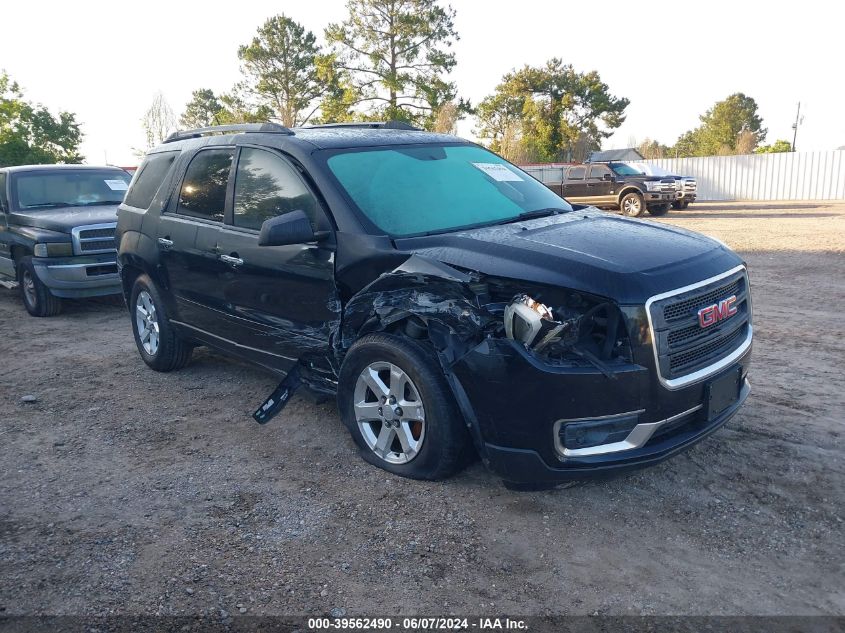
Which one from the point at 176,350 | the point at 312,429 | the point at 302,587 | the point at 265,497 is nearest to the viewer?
the point at 302,587

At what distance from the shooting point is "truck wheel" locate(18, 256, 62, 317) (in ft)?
28.7

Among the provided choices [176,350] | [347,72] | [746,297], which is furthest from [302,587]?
[347,72]

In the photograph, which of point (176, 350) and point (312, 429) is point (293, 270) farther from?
point (176, 350)

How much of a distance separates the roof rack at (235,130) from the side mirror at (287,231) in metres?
0.96

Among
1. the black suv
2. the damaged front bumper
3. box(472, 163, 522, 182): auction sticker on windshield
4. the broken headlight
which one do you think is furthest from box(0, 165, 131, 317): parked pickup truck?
the broken headlight

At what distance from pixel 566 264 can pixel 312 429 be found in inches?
87.8

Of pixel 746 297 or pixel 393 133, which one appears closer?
pixel 746 297

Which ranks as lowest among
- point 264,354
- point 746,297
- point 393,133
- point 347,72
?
point 264,354

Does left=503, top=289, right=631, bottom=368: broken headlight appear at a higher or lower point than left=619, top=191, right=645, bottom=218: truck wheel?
higher

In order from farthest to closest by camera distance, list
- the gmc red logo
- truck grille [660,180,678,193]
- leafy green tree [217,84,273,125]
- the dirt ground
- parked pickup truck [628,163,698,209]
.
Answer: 1. leafy green tree [217,84,273,125]
2. parked pickup truck [628,163,698,209]
3. truck grille [660,180,678,193]
4. the gmc red logo
5. the dirt ground

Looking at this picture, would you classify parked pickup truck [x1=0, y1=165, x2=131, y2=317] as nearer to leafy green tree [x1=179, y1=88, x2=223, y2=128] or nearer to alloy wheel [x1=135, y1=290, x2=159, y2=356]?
alloy wheel [x1=135, y1=290, x2=159, y2=356]

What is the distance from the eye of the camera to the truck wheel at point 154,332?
5824 millimetres

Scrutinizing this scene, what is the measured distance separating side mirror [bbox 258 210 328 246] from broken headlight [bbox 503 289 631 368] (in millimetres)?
1314

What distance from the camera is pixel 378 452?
393 centimetres
